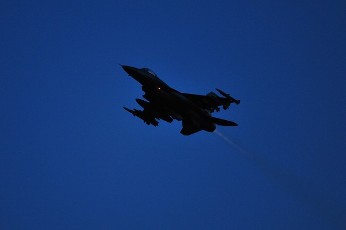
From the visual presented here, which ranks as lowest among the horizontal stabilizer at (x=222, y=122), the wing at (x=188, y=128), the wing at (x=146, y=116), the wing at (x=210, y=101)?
the wing at (x=146, y=116)

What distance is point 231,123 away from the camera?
140ft

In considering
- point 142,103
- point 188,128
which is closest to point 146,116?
point 142,103

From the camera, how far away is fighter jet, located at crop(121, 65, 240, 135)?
4266cm

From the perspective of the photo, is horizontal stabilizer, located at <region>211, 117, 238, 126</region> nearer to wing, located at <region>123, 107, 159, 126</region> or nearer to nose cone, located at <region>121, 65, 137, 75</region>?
wing, located at <region>123, 107, 159, 126</region>

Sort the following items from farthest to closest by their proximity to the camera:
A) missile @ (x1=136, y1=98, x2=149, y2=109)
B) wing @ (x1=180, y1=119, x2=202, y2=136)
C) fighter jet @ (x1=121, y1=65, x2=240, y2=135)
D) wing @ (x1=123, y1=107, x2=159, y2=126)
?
wing @ (x1=123, y1=107, x2=159, y2=126) → missile @ (x1=136, y1=98, x2=149, y2=109) → wing @ (x1=180, y1=119, x2=202, y2=136) → fighter jet @ (x1=121, y1=65, x2=240, y2=135)

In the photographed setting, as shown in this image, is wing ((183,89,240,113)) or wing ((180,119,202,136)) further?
wing ((180,119,202,136))

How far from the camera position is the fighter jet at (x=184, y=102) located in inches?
1679

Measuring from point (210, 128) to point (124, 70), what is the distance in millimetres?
9402

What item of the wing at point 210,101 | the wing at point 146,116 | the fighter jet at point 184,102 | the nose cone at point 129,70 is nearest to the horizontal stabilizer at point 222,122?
the fighter jet at point 184,102

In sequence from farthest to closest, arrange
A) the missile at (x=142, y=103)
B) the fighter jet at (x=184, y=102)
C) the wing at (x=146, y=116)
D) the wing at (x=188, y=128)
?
the wing at (x=146, y=116)
the missile at (x=142, y=103)
the wing at (x=188, y=128)
the fighter jet at (x=184, y=102)

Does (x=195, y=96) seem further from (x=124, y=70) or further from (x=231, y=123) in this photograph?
(x=124, y=70)

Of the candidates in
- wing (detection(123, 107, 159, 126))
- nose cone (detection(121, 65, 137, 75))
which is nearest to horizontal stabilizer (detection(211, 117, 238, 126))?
wing (detection(123, 107, 159, 126))

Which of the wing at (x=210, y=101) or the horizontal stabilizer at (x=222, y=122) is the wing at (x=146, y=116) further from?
the horizontal stabilizer at (x=222, y=122)

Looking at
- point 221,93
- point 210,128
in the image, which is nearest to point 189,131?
point 210,128
